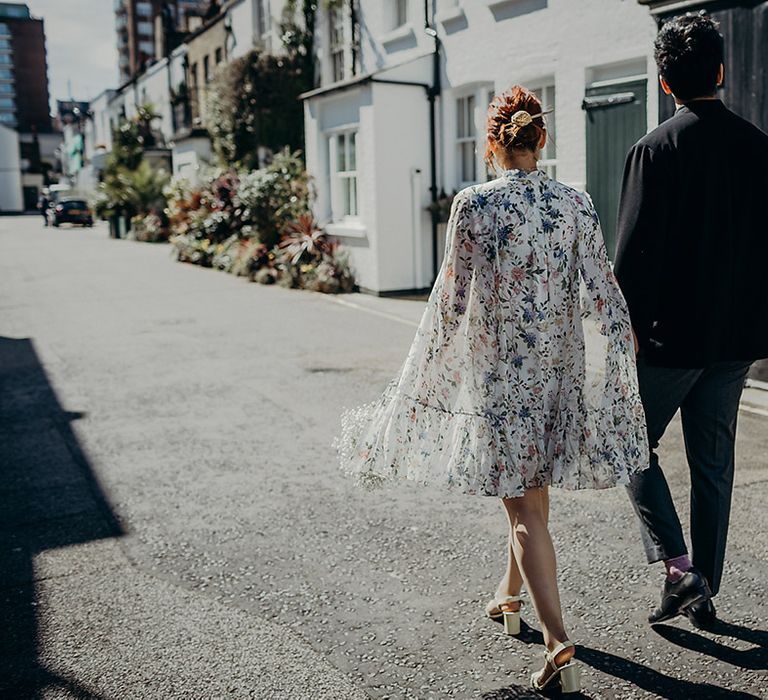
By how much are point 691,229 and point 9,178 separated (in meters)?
89.5

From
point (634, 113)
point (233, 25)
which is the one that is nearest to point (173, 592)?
point (634, 113)

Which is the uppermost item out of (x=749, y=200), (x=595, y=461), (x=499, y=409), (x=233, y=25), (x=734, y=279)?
(x=233, y=25)

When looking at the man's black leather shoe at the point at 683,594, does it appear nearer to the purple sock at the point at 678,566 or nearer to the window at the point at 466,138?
the purple sock at the point at 678,566

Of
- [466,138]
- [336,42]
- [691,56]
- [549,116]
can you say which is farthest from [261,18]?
[691,56]

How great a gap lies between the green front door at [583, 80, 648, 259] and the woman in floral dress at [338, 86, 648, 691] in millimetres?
7944

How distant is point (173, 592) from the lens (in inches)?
153

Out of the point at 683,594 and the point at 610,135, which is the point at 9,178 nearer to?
the point at 610,135

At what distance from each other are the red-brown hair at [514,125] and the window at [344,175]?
1319 centimetres

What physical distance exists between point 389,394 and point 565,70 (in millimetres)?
9785

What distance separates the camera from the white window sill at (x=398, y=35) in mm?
15312

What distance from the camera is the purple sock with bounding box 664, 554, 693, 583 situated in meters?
3.35

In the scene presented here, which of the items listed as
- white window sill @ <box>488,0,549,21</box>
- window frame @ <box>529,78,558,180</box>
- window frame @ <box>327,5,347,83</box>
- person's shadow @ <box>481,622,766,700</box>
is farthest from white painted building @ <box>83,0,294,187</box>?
person's shadow @ <box>481,622,766,700</box>

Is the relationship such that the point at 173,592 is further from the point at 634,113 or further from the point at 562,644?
the point at 634,113

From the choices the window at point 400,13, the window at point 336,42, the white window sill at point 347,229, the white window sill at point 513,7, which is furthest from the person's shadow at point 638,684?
the window at point 336,42
